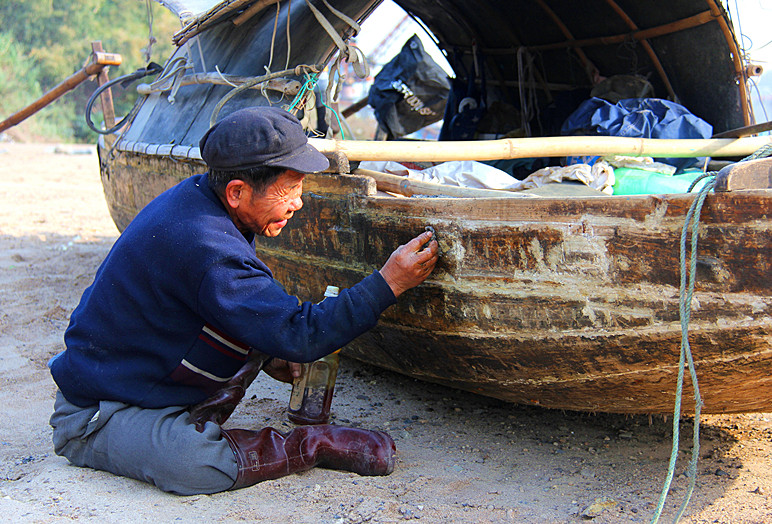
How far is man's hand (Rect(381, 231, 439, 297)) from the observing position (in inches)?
78.0

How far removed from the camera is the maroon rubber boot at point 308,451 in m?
2.05

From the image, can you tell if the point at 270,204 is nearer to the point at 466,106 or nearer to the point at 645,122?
the point at 645,122

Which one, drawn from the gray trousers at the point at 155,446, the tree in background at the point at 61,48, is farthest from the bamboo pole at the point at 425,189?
the tree in background at the point at 61,48

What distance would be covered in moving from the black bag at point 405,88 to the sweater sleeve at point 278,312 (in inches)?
143

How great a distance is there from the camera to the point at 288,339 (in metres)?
1.87

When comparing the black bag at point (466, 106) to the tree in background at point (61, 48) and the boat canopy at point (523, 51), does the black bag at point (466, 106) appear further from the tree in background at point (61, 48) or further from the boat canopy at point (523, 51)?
the tree in background at point (61, 48)

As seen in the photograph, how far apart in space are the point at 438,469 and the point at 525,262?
2.50 feet

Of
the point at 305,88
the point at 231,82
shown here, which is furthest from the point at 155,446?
the point at 231,82

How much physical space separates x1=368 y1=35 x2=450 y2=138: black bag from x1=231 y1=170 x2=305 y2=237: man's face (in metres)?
3.46

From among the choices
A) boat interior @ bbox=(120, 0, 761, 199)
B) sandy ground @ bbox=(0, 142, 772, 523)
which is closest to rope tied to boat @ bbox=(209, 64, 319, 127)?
boat interior @ bbox=(120, 0, 761, 199)

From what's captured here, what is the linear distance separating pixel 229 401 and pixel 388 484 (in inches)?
23.0

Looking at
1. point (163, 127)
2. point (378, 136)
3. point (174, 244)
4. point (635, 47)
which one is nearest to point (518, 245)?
point (174, 244)

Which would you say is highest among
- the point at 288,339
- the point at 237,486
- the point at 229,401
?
the point at 288,339

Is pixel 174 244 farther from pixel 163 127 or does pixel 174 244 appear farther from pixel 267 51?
pixel 163 127
